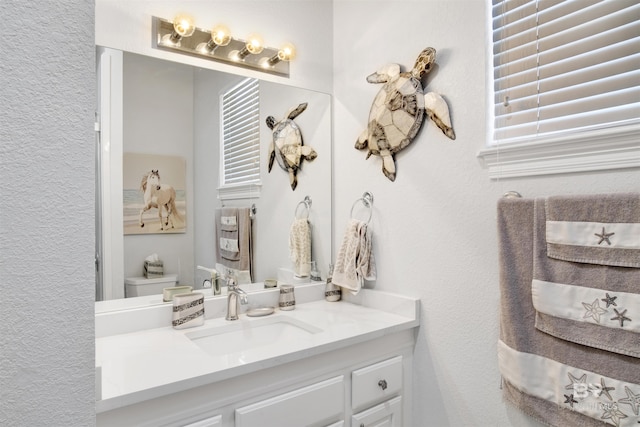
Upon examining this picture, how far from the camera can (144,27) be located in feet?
4.87

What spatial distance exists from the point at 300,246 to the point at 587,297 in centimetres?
121

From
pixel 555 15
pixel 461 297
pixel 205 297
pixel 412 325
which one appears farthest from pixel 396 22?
pixel 205 297

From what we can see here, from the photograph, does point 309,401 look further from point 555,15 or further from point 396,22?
point 396,22

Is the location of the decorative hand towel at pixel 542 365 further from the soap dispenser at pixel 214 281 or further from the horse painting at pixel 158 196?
the horse painting at pixel 158 196

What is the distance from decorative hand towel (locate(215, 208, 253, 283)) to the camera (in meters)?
1.67

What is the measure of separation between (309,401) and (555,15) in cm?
146

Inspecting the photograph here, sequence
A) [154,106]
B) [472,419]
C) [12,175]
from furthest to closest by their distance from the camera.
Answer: [154,106] < [472,419] < [12,175]

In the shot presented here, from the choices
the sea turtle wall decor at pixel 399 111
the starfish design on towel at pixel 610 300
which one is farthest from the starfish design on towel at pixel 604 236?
the sea turtle wall decor at pixel 399 111

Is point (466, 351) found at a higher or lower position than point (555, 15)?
lower

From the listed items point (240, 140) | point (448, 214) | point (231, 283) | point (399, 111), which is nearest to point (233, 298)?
point (231, 283)

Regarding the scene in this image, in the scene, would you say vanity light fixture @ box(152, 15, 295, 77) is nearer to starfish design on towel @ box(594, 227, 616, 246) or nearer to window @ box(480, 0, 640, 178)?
window @ box(480, 0, 640, 178)

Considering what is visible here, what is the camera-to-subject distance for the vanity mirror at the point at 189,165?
141 centimetres

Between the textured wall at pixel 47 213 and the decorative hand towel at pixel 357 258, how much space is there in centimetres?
129

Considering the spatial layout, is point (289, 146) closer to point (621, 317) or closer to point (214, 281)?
point (214, 281)
